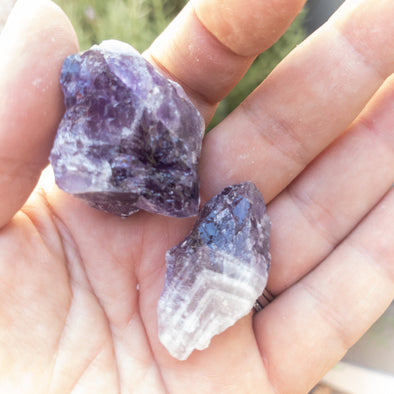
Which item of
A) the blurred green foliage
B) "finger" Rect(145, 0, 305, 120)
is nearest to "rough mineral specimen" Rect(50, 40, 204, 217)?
"finger" Rect(145, 0, 305, 120)

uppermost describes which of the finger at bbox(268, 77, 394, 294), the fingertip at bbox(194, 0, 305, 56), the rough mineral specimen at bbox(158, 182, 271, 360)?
the fingertip at bbox(194, 0, 305, 56)

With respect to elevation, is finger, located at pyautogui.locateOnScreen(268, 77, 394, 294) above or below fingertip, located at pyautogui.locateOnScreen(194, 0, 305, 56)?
below

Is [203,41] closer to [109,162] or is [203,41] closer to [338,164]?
[109,162]

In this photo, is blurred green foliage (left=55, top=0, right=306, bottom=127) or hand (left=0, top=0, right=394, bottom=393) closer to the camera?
hand (left=0, top=0, right=394, bottom=393)

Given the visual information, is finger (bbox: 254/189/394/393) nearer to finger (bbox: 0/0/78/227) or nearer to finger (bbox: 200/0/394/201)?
finger (bbox: 200/0/394/201)

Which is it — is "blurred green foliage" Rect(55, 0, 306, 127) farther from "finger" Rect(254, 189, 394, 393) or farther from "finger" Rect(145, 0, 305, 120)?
"finger" Rect(254, 189, 394, 393)

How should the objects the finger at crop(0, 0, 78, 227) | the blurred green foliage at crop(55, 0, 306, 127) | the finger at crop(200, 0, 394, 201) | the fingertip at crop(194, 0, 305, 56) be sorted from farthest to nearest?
the blurred green foliage at crop(55, 0, 306, 127) → the finger at crop(200, 0, 394, 201) → the fingertip at crop(194, 0, 305, 56) → the finger at crop(0, 0, 78, 227)

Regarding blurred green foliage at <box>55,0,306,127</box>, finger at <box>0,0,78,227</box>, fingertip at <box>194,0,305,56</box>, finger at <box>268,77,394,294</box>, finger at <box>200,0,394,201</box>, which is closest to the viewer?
finger at <box>0,0,78,227</box>

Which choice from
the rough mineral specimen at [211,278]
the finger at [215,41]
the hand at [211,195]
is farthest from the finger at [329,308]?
the finger at [215,41]
